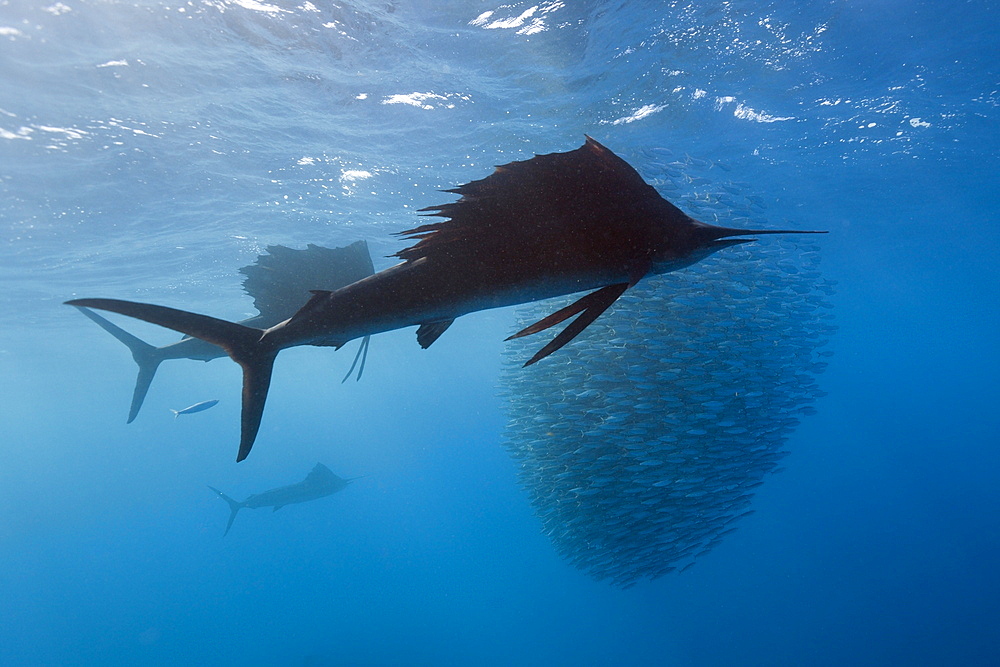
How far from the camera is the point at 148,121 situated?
980 cm

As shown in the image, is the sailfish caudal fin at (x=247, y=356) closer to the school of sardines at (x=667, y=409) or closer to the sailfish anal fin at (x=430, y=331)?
the sailfish anal fin at (x=430, y=331)

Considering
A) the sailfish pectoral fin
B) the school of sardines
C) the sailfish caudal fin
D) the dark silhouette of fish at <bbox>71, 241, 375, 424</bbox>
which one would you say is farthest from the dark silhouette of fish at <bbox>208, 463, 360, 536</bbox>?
the sailfish pectoral fin

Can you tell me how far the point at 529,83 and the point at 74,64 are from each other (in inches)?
318

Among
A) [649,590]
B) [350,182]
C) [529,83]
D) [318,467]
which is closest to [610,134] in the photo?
[529,83]

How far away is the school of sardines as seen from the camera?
25.2ft

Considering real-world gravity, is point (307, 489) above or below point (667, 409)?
below

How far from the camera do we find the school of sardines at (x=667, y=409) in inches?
302

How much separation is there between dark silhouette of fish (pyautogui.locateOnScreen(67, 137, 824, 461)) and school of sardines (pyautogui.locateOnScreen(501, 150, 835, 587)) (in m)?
5.94

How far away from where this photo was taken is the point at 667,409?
761cm

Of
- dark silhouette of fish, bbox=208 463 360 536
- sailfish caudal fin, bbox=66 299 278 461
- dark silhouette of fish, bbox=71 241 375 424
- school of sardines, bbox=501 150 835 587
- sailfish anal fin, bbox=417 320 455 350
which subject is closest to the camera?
sailfish caudal fin, bbox=66 299 278 461

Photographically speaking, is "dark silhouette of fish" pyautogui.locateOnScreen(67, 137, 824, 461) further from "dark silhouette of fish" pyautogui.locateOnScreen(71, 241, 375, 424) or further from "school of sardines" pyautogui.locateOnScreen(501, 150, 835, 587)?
"school of sardines" pyautogui.locateOnScreen(501, 150, 835, 587)

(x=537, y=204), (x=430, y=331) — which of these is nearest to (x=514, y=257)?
(x=537, y=204)

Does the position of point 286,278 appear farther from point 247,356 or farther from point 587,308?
point 587,308

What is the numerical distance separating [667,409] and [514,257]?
6583 mm
